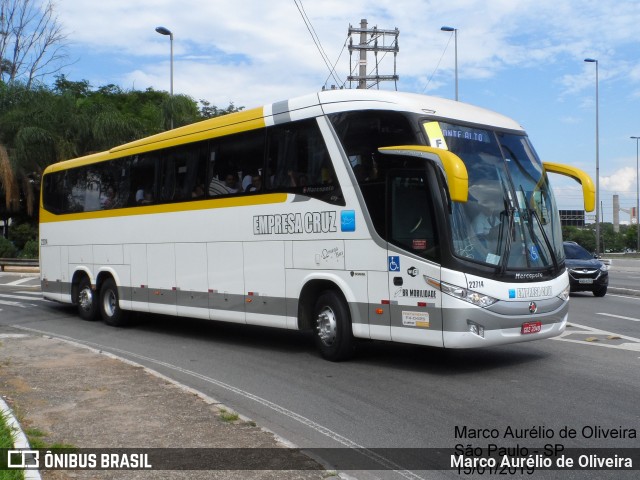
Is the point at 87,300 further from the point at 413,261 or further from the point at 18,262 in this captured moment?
the point at 18,262

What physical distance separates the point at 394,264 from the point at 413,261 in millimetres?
347

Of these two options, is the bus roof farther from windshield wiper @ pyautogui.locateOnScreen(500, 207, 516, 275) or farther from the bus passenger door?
windshield wiper @ pyautogui.locateOnScreen(500, 207, 516, 275)

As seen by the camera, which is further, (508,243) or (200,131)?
(200,131)

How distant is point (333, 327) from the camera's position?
1105cm

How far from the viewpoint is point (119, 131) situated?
3916cm

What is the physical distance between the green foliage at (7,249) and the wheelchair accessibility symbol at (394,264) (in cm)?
3343

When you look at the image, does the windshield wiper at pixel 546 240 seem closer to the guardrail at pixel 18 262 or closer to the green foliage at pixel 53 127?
the guardrail at pixel 18 262

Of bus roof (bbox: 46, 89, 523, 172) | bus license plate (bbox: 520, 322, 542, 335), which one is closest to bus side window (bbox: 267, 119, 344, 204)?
bus roof (bbox: 46, 89, 523, 172)

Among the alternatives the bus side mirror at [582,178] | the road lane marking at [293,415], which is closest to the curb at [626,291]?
the bus side mirror at [582,178]

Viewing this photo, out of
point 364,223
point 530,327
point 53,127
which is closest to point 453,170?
point 364,223

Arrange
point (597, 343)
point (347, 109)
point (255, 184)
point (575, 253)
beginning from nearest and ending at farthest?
point (347, 109) < point (597, 343) < point (255, 184) < point (575, 253)

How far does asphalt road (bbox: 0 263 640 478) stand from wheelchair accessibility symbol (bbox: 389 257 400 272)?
1.38 meters

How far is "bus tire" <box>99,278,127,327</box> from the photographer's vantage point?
53.8ft

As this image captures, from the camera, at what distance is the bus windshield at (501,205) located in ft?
31.3
